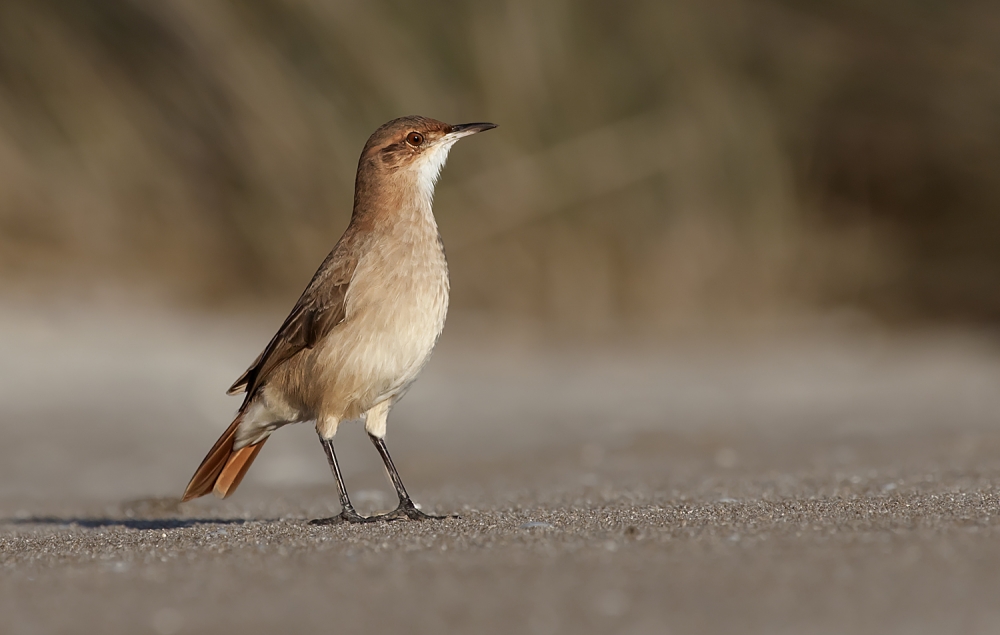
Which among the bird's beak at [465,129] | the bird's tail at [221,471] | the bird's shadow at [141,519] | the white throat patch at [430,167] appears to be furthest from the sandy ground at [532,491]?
the bird's beak at [465,129]

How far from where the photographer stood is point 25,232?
11.3m

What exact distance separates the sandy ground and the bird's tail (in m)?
0.17

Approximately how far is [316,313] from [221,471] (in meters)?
0.91

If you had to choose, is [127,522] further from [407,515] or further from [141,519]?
[407,515]

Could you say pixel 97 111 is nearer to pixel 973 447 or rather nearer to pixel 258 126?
pixel 258 126

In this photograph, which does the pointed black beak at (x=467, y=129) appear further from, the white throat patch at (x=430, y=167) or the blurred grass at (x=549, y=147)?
the blurred grass at (x=549, y=147)

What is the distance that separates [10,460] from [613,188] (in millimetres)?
6438

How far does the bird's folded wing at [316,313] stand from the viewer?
5.46 metres

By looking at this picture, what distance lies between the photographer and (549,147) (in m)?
12.0

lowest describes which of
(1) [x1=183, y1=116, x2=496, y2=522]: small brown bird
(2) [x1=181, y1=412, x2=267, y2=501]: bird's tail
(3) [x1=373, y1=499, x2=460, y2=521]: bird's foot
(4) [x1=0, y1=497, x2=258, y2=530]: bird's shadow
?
(4) [x1=0, y1=497, x2=258, y2=530]: bird's shadow

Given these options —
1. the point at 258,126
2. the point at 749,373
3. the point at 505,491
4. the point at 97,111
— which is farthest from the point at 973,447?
the point at 97,111

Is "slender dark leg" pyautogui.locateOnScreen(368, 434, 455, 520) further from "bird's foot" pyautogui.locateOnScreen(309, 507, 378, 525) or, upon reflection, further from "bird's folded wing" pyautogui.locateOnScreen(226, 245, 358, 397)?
"bird's folded wing" pyautogui.locateOnScreen(226, 245, 358, 397)

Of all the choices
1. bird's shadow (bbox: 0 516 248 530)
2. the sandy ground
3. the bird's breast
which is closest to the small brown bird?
the bird's breast

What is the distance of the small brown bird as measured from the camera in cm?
529
